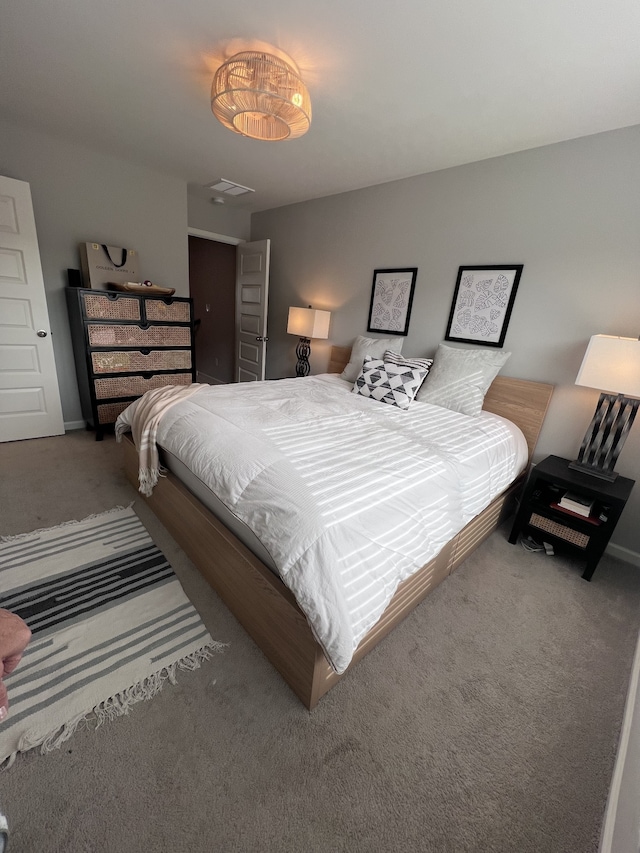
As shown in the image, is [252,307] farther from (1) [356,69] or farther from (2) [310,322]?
(1) [356,69]

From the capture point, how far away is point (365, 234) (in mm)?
3254

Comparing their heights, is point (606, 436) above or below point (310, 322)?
below

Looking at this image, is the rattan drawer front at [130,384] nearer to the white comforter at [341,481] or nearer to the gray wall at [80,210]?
the gray wall at [80,210]

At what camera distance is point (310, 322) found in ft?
11.6

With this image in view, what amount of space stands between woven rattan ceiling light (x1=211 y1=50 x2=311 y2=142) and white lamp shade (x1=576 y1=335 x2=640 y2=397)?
195cm

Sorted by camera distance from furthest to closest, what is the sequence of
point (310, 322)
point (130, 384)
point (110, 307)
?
point (310, 322)
point (130, 384)
point (110, 307)

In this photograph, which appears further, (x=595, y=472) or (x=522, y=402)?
(x=522, y=402)

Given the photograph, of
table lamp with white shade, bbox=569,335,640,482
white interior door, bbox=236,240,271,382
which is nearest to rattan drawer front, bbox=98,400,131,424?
white interior door, bbox=236,240,271,382

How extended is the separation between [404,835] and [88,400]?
365cm

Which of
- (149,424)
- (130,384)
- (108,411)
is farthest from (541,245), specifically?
(108,411)

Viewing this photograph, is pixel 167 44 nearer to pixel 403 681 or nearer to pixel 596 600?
pixel 403 681

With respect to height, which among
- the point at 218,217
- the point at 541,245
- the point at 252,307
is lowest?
the point at 252,307

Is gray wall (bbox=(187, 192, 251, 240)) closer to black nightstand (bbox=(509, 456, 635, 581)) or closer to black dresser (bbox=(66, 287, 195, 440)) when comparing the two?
black dresser (bbox=(66, 287, 195, 440))

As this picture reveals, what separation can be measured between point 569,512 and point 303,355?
289 cm
